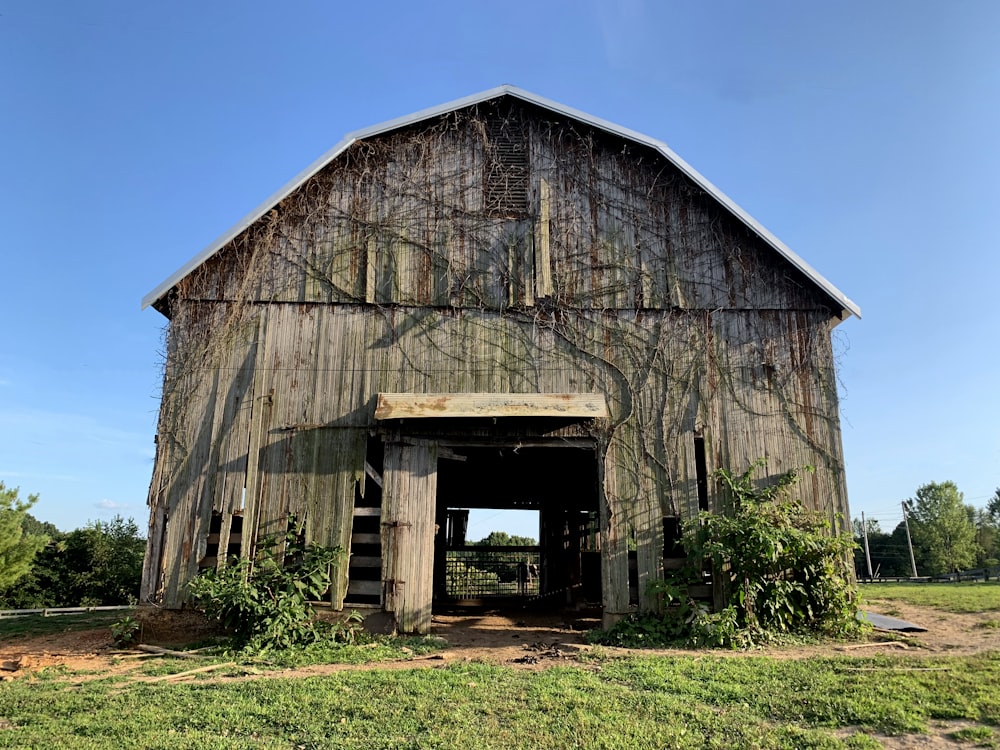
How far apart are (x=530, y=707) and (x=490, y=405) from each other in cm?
549

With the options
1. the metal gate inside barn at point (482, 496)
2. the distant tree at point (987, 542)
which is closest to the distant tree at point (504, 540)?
the metal gate inside barn at point (482, 496)

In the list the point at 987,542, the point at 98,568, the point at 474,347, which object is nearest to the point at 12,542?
the point at 98,568

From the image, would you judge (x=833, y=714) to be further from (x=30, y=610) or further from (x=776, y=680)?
(x=30, y=610)

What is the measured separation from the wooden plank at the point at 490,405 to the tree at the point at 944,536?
47618 millimetres

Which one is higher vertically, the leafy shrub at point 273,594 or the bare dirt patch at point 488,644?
the leafy shrub at point 273,594

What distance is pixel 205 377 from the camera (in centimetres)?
1168

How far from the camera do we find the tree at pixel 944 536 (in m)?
48.0

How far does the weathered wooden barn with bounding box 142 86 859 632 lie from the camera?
11.2 metres

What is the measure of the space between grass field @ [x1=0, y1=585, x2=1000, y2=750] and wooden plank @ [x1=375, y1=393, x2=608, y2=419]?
4.05 m

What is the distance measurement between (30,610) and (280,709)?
1586 cm

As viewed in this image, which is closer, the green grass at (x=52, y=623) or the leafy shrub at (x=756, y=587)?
the leafy shrub at (x=756, y=587)

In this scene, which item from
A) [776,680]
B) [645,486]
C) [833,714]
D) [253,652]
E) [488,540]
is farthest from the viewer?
[488,540]

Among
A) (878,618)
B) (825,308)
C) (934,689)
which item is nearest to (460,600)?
(878,618)

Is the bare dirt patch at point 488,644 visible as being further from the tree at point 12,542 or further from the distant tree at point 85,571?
the distant tree at point 85,571
